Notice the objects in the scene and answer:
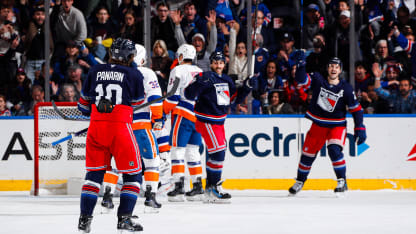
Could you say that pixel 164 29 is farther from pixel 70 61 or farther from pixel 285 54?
pixel 285 54

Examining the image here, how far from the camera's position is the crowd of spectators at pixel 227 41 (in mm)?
8906

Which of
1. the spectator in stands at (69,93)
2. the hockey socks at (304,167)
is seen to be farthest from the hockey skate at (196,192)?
the spectator in stands at (69,93)

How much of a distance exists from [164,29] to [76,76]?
1.32 metres

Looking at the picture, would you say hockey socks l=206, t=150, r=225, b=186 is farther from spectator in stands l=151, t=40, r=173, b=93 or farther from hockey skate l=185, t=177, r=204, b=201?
spectator in stands l=151, t=40, r=173, b=93

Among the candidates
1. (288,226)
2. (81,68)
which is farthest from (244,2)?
(288,226)

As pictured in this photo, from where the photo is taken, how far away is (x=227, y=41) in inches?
366

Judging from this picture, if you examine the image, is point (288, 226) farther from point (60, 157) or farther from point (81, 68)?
point (81, 68)

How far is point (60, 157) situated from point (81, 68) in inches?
67.7

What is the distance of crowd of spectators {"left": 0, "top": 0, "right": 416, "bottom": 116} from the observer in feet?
29.2

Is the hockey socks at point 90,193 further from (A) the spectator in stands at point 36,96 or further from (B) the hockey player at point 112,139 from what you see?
(A) the spectator in stands at point 36,96

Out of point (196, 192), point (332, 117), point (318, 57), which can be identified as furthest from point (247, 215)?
point (318, 57)

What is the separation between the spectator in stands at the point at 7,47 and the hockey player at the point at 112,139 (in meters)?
5.04

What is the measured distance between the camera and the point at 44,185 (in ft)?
25.6

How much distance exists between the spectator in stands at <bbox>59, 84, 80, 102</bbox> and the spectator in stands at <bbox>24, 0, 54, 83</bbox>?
0.59 metres
